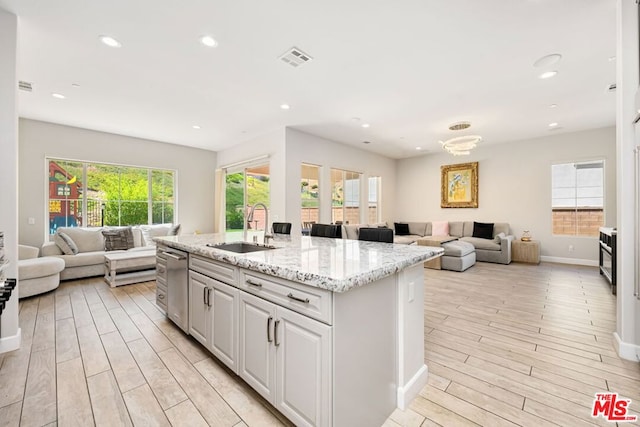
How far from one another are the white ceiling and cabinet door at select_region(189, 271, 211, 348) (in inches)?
88.1

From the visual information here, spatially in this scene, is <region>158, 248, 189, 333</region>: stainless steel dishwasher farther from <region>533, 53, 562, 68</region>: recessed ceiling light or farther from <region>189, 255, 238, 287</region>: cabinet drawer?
<region>533, 53, 562, 68</region>: recessed ceiling light

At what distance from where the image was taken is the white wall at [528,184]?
5602 millimetres

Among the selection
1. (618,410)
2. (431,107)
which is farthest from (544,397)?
(431,107)

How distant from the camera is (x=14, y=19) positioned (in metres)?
2.26

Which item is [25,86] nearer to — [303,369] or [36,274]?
[36,274]

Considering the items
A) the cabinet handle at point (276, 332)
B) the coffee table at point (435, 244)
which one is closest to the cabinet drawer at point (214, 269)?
the cabinet handle at point (276, 332)

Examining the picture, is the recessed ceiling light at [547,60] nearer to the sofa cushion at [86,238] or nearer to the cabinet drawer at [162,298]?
the cabinet drawer at [162,298]

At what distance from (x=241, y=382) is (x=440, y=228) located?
6624 mm

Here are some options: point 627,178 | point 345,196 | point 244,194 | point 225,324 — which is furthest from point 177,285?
point 345,196

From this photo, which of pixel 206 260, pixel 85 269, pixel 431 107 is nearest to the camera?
pixel 206 260

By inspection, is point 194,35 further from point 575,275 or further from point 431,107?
point 575,275

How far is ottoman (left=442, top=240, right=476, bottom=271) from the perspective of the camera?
17.0 feet

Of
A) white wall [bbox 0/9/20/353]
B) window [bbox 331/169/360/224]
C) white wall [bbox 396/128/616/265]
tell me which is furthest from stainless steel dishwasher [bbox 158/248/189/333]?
white wall [bbox 396/128/616/265]

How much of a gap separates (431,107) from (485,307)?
3.01 m
